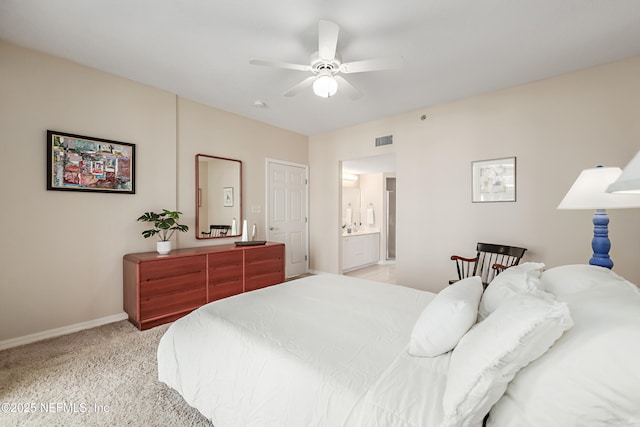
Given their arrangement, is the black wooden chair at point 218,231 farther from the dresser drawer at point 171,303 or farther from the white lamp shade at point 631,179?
the white lamp shade at point 631,179

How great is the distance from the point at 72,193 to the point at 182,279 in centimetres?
138

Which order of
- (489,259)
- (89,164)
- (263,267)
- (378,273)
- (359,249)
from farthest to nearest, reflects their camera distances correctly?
(359,249) → (378,273) → (263,267) → (489,259) → (89,164)

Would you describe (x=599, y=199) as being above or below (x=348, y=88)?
below

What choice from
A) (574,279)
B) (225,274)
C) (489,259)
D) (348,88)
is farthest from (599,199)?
(225,274)

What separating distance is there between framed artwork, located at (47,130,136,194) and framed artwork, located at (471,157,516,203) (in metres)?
4.12

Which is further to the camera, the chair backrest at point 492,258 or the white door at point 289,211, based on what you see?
the white door at point 289,211

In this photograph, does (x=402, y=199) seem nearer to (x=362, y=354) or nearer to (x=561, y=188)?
(x=561, y=188)

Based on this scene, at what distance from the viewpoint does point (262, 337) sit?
1.37 meters

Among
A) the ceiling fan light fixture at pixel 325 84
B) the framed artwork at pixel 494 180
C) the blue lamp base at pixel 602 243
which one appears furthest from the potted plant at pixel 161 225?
the blue lamp base at pixel 602 243

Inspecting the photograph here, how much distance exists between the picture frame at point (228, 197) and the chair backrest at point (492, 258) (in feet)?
11.1

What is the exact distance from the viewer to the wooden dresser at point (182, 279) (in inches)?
106

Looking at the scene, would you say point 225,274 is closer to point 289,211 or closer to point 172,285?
point 172,285

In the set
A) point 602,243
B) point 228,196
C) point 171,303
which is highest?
point 228,196

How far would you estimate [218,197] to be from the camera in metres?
3.90
